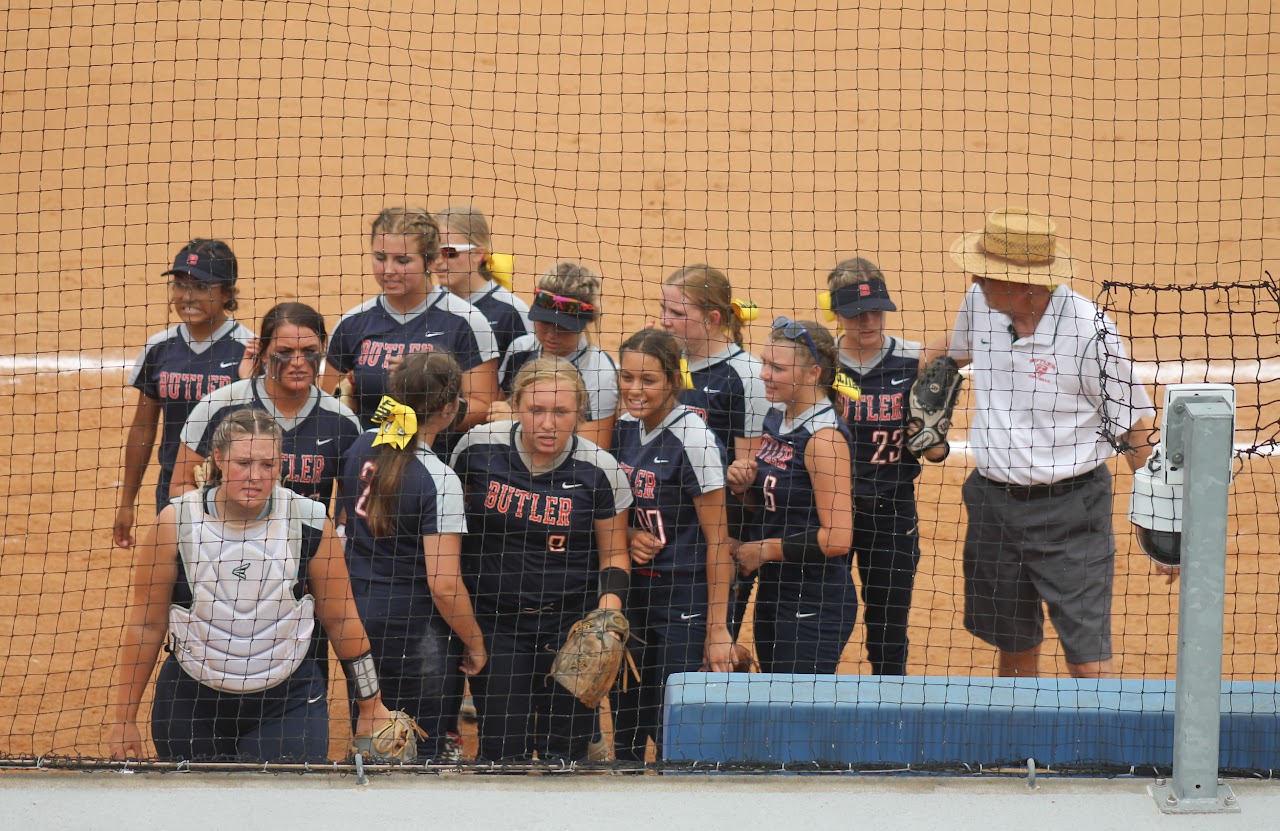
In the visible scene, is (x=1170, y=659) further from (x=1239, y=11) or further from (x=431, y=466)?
(x=1239, y=11)

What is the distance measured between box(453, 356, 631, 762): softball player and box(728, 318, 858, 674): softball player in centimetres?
52

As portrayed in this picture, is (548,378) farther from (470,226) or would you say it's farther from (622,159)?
(622,159)

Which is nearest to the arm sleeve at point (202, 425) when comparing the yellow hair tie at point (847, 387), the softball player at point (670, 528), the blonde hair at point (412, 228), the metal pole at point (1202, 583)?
the blonde hair at point (412, 228)

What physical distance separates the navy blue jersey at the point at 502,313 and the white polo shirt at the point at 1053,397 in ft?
5.87

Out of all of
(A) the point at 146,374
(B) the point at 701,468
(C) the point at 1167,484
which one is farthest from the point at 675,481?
(A) the point at 146,374

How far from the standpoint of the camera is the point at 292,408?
4641 mm

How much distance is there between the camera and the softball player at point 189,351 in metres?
5.00

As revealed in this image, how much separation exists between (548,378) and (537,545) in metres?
0.52

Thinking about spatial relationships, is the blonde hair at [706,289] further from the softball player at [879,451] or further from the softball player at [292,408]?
the softball player at [292,408]

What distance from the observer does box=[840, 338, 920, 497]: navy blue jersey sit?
472cm

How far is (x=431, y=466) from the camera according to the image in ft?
14.1

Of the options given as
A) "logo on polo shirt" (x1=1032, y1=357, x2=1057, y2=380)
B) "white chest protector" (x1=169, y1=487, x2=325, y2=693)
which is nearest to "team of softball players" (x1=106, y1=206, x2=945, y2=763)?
"white chest protector" (x1=169, y1=487, x2=325, y2=693)

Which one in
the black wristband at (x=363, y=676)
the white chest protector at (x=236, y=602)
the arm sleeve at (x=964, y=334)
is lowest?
the black wristband at (x=363, y=676)

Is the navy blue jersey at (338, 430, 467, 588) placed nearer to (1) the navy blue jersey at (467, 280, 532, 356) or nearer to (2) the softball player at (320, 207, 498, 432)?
(2) the softball player at (320, 207, 498, 432)
